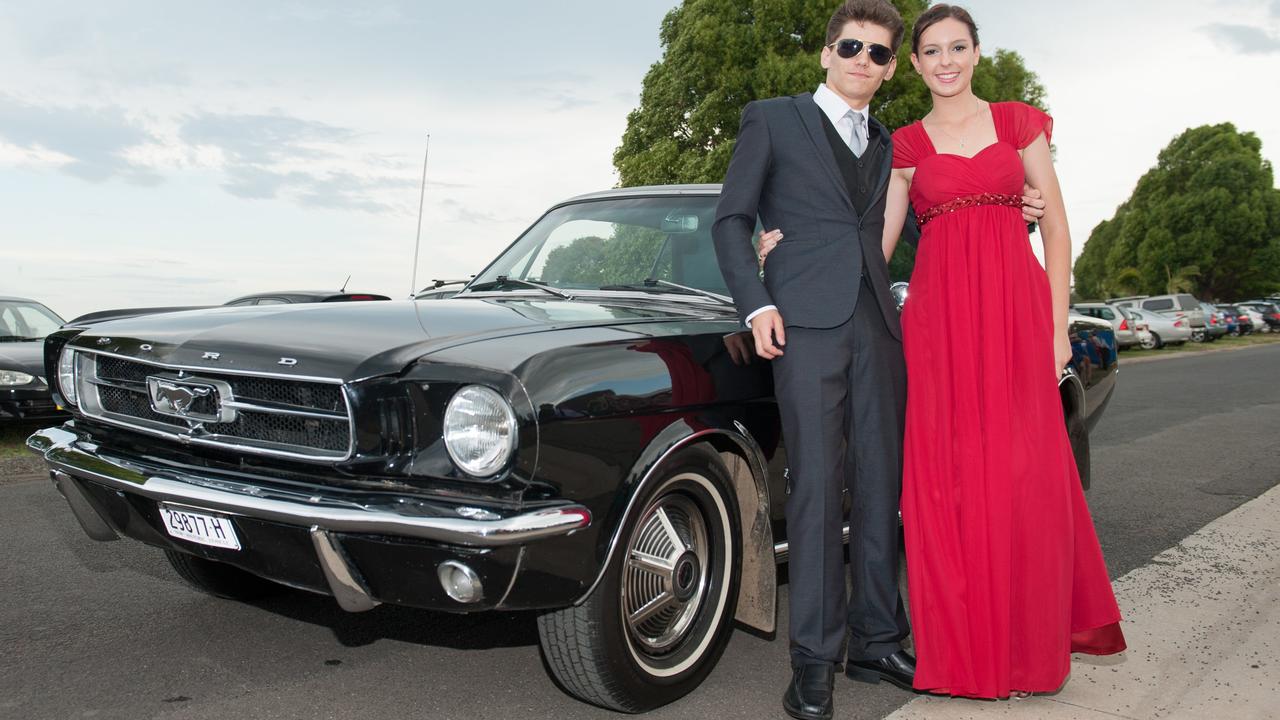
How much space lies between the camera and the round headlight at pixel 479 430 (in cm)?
263

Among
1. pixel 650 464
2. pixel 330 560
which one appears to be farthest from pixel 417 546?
pixel 650 464

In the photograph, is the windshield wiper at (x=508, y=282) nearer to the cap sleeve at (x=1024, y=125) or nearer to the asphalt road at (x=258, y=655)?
the asphalt road at (x=258, y=655)

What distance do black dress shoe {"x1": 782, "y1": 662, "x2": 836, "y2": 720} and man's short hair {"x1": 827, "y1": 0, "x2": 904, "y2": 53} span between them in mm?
1885

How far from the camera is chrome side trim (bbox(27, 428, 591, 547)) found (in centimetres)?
255

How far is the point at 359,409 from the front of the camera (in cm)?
273

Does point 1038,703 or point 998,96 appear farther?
point 998,96

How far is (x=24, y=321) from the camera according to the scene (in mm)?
10805

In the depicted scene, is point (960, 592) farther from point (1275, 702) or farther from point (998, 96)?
point (998, 96)

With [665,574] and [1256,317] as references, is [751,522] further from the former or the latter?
[1256,317]

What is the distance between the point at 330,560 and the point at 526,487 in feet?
1.75

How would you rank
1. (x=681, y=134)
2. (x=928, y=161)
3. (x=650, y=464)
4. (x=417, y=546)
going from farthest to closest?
(x=681, y=134) → (x=928, y=161) → (x=650, y=464) → (x=417, y=546)

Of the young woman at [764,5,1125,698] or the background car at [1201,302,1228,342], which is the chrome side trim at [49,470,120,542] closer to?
the young woman at [764,5,1125,698]

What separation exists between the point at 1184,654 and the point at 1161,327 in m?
32.0

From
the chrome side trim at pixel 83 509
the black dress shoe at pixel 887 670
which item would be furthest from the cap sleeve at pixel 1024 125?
the chrome side trim at pixel 83 509
